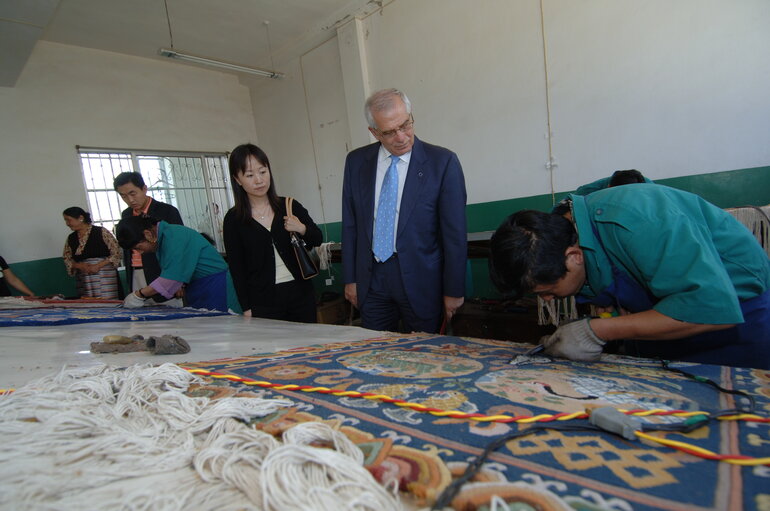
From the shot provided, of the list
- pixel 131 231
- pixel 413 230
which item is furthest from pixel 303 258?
pixel 131 231

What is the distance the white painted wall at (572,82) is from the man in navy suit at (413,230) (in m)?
2.25

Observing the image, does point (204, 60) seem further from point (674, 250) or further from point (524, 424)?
point (524, 424)

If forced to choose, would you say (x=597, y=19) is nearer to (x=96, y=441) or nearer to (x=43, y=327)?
(x=96, y=441)

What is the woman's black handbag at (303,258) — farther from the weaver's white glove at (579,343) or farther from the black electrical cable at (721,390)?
the black electrical cable at (721,390)

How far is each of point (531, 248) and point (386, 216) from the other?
932mm

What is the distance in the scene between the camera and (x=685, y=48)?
2.96m

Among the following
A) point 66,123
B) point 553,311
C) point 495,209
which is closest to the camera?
point 553,311

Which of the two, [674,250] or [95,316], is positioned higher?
[674,250]

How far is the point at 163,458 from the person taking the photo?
61 cm

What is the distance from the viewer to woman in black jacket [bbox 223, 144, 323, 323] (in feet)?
6.74

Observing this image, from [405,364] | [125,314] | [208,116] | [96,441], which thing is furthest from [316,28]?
[96,441]

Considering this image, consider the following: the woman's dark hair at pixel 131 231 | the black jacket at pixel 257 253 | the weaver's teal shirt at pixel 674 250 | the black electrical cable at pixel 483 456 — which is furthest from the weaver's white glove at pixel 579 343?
the woman's dark hair at pixel 131 231

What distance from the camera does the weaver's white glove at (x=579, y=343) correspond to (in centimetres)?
112

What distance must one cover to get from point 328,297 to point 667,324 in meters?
4.79
